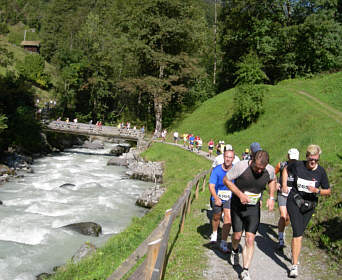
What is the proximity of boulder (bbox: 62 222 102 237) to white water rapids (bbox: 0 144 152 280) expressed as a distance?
21 centimetres

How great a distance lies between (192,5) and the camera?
4091 centimetres

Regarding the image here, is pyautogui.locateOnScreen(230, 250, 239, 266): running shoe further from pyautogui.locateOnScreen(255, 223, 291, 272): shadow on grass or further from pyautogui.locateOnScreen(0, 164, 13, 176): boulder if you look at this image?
pyautogui.locateOnScreen(0, 164, 13, 176): boulder

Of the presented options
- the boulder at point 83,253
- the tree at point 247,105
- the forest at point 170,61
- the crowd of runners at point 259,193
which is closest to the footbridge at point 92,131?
the forest at point 170,61

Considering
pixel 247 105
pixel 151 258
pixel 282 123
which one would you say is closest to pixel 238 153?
pixel 282 123

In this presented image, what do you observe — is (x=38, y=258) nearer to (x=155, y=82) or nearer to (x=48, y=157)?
(x=48, y=157)

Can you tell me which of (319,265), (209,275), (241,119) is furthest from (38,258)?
(241,119)

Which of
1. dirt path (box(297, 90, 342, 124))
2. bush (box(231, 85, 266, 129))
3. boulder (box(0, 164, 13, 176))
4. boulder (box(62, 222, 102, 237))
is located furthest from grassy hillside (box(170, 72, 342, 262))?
boulder (box(0, 164, 13, 176))

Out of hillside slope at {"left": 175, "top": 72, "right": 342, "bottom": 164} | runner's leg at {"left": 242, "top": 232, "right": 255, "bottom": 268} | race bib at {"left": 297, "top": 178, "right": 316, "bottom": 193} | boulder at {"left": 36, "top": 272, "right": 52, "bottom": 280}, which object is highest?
hillside slope at {"left": 175, "top": 72, "right": 342, "bottom": 164}

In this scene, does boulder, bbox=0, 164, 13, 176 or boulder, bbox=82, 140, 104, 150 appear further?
boulder, bbox=82, 140, 104, 150

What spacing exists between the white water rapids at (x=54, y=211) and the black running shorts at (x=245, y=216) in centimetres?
642

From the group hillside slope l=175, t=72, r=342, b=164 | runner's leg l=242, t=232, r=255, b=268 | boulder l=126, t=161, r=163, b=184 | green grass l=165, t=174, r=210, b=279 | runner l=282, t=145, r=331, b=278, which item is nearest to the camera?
runner's leg l=242, t=232, r=255, b=268

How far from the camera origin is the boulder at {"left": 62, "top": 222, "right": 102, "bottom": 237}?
11.8 metres

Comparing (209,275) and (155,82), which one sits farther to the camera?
(155,82)

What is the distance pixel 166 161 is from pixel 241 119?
10.6 meters
